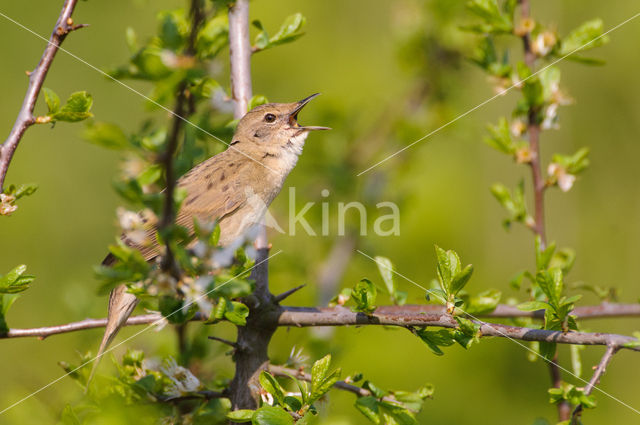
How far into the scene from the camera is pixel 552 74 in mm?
3029

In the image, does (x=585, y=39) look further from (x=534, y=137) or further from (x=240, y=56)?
(x=240, y=56)

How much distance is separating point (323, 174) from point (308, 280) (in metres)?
0.68

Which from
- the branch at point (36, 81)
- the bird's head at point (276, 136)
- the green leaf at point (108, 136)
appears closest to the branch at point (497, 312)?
the branch at point (36, 81)

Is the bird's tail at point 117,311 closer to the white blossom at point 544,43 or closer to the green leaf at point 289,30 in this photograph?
the green leaf at point 289,30

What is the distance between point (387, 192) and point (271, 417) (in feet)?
8.11

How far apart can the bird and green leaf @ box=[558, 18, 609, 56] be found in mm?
1489

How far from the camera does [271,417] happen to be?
198cm

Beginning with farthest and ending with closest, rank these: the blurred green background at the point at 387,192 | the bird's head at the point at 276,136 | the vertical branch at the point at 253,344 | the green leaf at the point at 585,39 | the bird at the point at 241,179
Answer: the blurred green background at the point at 387,192 < the bird's head at the point at 276,136 < the bird at the point at 241,179 < the green leaf at the point at 585,39 < the vertical branch at the point at 253,344

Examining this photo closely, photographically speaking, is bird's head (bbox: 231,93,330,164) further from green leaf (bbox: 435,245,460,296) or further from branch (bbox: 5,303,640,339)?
green leaf (bbox: 435,245,460,296)

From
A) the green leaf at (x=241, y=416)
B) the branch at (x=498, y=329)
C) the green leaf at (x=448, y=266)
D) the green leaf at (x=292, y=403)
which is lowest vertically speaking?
the green leaf at (x=241, y=416)

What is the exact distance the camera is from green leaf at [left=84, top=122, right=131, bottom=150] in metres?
1.63

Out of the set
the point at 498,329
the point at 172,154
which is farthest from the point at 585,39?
the point at 172,154

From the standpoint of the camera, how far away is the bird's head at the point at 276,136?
4.14 m

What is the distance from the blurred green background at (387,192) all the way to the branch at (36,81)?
41.7 inches
